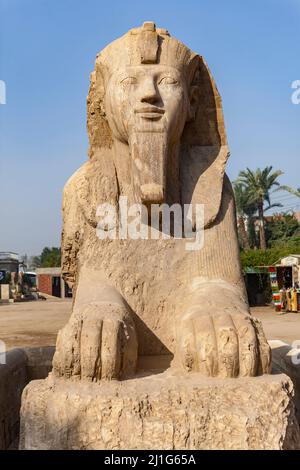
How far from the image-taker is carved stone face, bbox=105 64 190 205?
86.3 inches

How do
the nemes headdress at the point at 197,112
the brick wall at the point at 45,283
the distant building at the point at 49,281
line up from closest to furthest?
the nemes headdress at the point at 197,112
the distant building at the point at 49,281
the brick wall at the point at 45,283

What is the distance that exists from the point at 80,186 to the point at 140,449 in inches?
51.6

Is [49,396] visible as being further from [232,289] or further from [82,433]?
[232,289]

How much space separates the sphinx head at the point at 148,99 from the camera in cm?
219

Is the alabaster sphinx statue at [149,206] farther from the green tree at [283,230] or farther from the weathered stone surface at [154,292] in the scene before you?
the green tree at [283,230]

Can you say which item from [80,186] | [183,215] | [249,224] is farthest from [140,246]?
[249,224]

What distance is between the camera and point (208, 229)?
2420 mm

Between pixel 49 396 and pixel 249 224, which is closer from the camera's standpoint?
pixel 49 396

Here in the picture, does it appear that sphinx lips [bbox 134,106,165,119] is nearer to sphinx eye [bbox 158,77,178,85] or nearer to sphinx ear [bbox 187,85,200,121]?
sphinx eye [bbox 158,77,178,85]

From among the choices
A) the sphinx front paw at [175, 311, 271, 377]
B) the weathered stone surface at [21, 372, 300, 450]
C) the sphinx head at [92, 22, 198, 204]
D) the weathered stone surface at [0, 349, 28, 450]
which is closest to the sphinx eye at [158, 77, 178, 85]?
the sphinx head at [92, 22, 198, 204]

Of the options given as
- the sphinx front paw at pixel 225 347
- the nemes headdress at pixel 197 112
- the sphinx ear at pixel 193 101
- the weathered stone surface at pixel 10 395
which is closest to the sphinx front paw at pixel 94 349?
the sphinx front paw at pixel 225 347

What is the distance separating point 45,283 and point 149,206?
33966 mm

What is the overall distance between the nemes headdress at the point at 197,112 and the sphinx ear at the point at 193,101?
0.09ft

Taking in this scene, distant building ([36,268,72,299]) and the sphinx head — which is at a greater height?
the sphinx head
